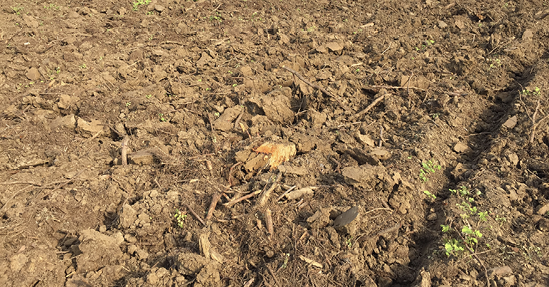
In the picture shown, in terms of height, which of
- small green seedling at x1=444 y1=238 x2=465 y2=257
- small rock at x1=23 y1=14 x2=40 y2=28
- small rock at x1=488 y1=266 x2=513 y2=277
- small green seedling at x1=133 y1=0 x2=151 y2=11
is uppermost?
small rock at x1=23 y1=14 x2=40 y2=28

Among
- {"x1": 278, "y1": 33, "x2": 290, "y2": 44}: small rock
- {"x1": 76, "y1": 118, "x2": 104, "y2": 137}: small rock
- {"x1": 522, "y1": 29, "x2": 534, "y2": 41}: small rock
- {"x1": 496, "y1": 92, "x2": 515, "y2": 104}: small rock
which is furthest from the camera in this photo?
{"x1": 278, "y1": 33, "x2": 290, "y2": 44}: small rock

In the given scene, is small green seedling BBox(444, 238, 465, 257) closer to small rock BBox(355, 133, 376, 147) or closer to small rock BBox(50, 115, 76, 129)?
small rock BBox(355, 133, 376, 147)

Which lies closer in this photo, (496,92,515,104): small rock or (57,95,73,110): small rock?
(57,95,73,110): small rock

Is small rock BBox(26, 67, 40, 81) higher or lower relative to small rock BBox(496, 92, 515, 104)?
higher

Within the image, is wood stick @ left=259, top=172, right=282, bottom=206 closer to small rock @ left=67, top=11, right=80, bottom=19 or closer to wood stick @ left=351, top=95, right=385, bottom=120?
wood stick @ left=351, top=95, right=385, bottom=120

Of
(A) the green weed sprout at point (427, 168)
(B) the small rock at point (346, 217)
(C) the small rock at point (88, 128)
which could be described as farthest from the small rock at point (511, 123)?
(C) the small rock at point (88, 128)

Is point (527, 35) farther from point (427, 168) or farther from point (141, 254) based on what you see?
point (141, 254)

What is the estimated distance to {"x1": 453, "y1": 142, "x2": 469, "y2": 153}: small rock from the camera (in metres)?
4.78

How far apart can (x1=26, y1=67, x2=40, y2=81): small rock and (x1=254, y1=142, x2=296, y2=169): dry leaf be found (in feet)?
14.3

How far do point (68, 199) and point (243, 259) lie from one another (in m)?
2.10

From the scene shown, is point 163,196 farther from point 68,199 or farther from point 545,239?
point 545,239

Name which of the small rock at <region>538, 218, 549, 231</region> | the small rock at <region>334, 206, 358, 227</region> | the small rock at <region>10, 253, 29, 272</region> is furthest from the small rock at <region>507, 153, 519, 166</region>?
the small rock at <region>10, 253, 29, 272</region>

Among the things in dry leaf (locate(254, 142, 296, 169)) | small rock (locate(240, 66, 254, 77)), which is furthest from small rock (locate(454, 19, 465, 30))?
dry leaf (locate(254, 142, 296, 169))

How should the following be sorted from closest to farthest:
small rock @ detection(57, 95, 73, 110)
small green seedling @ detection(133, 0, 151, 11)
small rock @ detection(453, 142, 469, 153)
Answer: small rock @ detection(453, 142, 469, 153)
small rock @ detection(57, 95, 73, 110)
small green seedling @ detection(133, 0, 151, 11)
